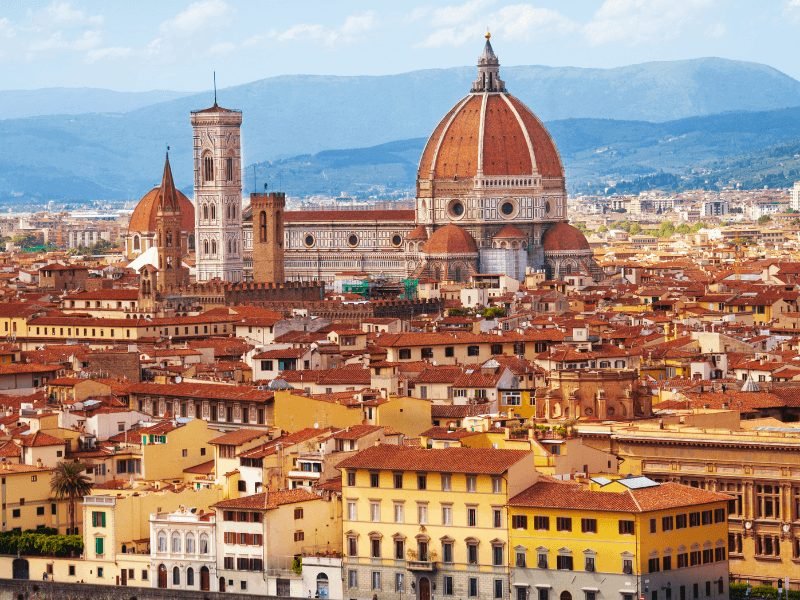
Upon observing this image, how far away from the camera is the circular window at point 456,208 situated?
6058 inches

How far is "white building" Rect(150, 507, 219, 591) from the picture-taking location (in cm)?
4703

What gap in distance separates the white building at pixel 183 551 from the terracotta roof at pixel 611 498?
20.1 feet

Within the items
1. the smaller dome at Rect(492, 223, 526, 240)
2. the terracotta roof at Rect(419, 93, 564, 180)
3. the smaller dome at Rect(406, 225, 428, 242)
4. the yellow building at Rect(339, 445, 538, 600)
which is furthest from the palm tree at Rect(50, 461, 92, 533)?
the terracotta roof at Rect(419, 93, 564, 180)

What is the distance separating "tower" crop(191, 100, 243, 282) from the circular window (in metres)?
15.2

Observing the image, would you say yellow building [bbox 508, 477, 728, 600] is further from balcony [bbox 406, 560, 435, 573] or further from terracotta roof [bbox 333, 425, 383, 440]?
terracotta roof [bbox 333, 425, 383, 440]

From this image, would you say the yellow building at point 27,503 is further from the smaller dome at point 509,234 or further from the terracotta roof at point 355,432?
the smaller dome at point 509,234

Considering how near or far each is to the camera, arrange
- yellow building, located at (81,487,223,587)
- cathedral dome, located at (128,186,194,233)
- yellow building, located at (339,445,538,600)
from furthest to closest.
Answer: cathedral dome, located at (128,186,194,233), yellow building, located at (81,487,223,587), yellow building, located at (339,445,538,600)

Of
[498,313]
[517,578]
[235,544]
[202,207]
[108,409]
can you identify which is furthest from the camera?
[202,207]

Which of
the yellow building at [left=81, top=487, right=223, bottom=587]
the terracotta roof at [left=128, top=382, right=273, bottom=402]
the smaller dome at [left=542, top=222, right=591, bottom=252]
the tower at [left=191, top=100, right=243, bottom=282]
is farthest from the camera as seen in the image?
the smaller dome at [left=542, top=222, right=591, bottom=252]

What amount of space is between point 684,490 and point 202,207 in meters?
102

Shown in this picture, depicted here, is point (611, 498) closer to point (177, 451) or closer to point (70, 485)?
point (70, 485)

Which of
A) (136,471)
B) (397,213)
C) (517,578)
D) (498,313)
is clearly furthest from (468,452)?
(397,213)

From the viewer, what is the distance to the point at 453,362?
71.2 metres

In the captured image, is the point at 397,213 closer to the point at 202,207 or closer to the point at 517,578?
the point at 202,207
